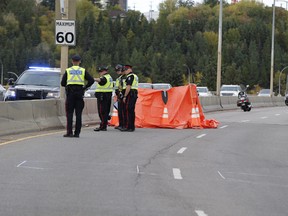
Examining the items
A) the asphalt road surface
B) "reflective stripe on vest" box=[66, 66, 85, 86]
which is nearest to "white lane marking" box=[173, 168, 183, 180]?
the asphalt road surface

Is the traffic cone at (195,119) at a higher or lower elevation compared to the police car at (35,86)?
lower

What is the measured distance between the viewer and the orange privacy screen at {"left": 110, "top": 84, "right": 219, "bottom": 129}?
2259cm

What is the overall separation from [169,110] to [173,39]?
148m

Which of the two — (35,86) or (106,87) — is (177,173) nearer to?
(106,87)

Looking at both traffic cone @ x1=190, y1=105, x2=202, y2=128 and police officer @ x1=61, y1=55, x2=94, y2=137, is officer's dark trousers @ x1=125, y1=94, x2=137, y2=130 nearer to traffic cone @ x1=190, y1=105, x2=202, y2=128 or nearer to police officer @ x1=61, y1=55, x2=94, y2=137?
police officer @ x1=61, y1=55, x2=94, y2=137

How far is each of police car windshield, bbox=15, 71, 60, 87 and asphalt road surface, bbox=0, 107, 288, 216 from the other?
21.8ft

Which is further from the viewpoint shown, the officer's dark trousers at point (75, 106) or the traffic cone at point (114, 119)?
the traffic cone at point (114, 119)

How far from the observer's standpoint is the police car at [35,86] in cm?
2356

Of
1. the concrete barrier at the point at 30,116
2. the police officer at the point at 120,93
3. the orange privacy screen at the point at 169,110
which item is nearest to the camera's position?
the concrete barrier at the point at 30,116

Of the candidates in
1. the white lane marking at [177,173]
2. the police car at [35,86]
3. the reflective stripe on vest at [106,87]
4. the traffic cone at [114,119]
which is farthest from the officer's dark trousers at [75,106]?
the police car at [35,86]

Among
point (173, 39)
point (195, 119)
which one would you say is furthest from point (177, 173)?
point (173, 39)

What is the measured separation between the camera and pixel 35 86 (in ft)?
78.6

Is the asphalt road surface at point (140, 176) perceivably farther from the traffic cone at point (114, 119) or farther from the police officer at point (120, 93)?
the traffic cone at point (114, 119)

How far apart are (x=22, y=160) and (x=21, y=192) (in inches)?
125
